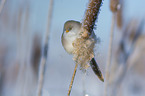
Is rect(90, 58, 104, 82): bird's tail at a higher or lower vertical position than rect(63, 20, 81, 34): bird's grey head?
lower

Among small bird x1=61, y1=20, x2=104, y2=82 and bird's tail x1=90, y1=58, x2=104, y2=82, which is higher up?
small bird x1=61, y1=20, x2=104, y2=82

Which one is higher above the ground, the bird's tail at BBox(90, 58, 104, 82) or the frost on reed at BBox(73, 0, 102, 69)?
the frost on reed at BBox(73, 0, 102, 69)

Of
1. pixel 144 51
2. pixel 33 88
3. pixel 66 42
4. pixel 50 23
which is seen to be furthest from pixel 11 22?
pixel 144 51

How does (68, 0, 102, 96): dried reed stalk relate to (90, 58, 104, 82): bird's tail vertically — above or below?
above

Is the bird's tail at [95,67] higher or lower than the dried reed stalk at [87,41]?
lower
